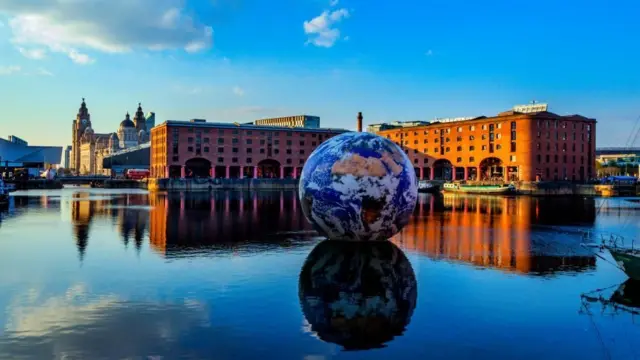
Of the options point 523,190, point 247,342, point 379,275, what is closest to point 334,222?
point 379,275

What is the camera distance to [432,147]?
448 feet

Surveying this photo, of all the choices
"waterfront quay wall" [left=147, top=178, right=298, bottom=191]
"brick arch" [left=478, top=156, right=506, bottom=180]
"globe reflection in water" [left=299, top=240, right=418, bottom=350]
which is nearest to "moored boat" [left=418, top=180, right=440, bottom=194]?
"brick arch" [left=478, top=156, right=506, bottom=180]

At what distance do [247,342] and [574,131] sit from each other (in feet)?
390

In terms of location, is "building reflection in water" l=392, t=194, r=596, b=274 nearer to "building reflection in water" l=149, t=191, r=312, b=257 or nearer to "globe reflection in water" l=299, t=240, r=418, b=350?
"globe reflection in water" l=299, t=240, r=418, b=350

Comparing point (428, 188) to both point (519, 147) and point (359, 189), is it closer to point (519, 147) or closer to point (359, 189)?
point (519, 147)

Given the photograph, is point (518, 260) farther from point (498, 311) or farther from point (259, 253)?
point (259, 253)

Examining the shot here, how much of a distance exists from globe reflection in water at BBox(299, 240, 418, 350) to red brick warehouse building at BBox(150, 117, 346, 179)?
361 feet

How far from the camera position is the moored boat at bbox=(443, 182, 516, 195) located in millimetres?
98812

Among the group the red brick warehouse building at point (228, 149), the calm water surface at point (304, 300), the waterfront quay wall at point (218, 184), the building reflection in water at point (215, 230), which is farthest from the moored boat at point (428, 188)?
the calm water surface at point (304, 300)

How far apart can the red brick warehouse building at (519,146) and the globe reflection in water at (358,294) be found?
316ft

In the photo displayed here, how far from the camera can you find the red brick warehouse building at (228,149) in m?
130

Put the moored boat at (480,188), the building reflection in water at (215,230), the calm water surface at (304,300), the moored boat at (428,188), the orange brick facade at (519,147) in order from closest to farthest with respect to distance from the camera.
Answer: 1. the calm water surface at (304,300)
2. the building reflection in water at (215,230)
3. the moored boat at (480,188)
4. the orange brick facade at (519,147)
5. the moored boat at (428,188)

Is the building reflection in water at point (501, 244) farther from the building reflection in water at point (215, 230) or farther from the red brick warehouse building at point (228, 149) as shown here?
the red brick warehouse building at point (228, 149)

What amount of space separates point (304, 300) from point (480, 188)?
9285cm
